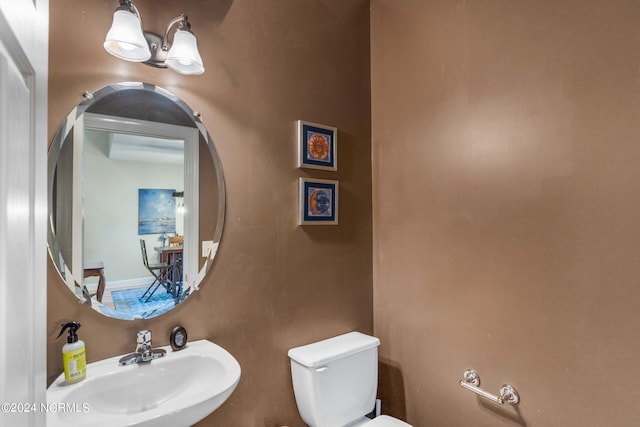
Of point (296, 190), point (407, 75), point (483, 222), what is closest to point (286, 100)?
point (296, 190)

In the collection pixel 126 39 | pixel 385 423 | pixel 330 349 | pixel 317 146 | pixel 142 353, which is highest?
pixel 126 39

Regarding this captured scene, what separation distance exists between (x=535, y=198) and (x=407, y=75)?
92 centimetres

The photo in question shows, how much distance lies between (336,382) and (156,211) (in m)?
1.11

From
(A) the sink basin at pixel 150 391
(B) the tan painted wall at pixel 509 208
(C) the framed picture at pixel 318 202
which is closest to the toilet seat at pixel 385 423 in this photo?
(B) the tan painted wall at pixel 509 208

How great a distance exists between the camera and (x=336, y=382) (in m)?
1.54

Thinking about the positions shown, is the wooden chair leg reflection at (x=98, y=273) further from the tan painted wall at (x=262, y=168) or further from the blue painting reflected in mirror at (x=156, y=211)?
the blue painting reflected in mirror at (x=156, y=211)

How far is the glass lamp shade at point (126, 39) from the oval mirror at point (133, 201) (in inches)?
4.3

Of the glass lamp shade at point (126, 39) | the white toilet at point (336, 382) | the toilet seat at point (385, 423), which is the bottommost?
the toilet seat at point (385, 423)

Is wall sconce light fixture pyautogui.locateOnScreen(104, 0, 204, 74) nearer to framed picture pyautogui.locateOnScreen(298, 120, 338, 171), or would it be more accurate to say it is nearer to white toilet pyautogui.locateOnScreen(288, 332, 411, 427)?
framed picture pyautogui.locateOnScreen(298, 120, 338, 171)

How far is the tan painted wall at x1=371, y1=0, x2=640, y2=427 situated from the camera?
1.09m

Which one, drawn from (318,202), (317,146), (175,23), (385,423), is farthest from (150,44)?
(385,423)

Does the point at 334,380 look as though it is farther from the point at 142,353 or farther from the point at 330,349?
the point at 142,353

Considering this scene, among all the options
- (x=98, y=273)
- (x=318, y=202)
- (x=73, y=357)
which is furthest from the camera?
(x=318, y=202)

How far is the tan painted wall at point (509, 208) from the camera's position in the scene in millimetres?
1091
